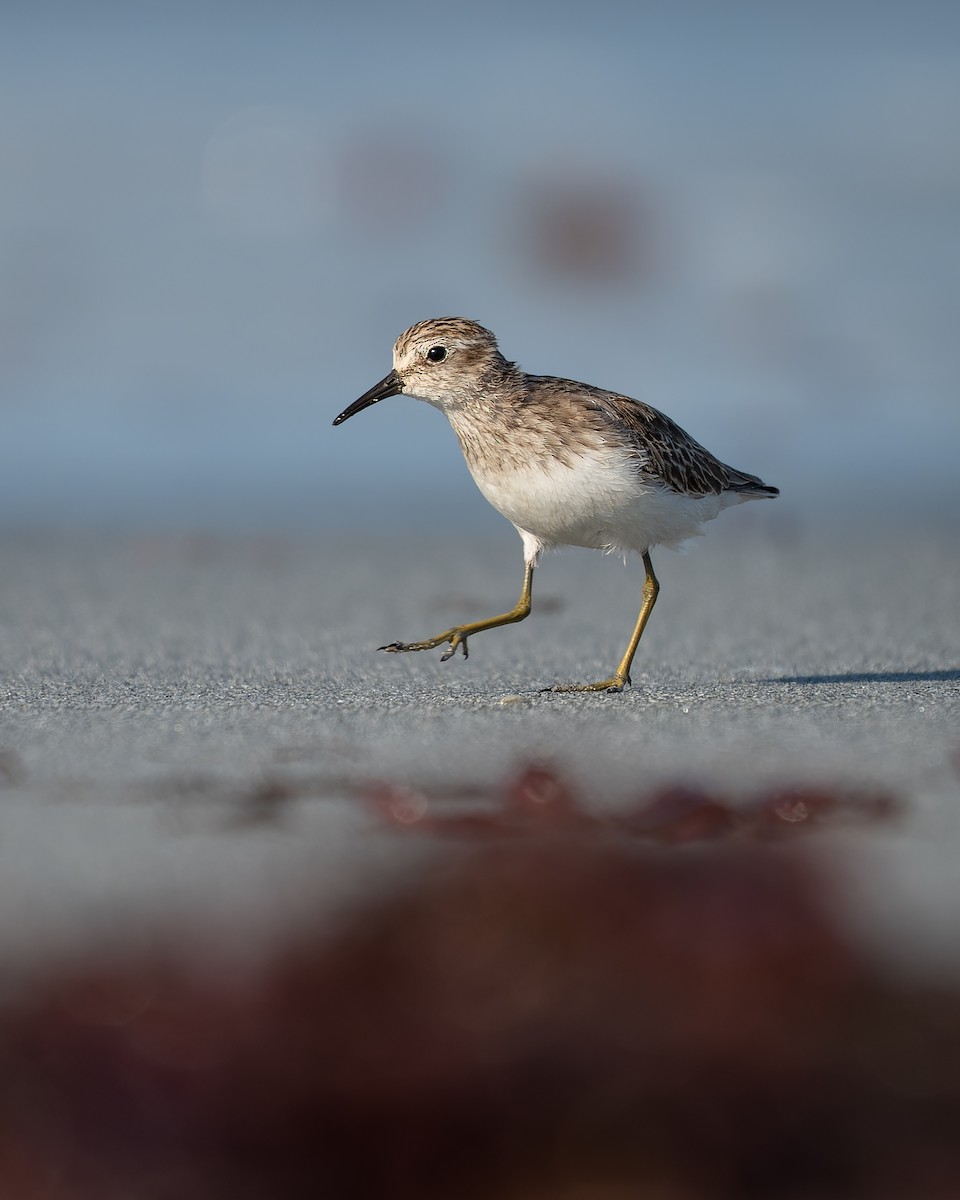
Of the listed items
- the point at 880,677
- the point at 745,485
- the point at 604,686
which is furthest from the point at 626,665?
the point at 745,485

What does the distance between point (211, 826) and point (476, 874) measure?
663mm

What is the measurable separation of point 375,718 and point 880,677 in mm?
1831

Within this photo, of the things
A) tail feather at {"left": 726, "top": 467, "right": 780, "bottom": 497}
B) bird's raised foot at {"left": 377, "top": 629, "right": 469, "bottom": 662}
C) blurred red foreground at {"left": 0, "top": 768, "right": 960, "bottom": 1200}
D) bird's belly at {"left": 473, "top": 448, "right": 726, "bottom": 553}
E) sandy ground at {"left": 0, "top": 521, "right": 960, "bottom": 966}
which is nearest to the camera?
blurred red foreground at {"left": 0, "top": 768, "right": 960, "bottom": 1200}

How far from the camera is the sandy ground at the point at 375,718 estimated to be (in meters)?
2.55

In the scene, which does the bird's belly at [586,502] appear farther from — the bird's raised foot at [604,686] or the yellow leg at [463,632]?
the bird's raised foot at [604,686]

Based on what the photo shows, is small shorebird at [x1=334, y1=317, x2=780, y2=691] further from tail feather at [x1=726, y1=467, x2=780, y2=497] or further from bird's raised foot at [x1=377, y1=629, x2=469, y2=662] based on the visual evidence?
tail feather at [x1=726, y1=467, x2=780, y2=497]

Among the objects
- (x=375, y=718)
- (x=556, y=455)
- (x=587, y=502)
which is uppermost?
(x=556, y=455)

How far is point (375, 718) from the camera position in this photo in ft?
12.7

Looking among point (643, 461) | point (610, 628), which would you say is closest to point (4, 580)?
point (610, 628)

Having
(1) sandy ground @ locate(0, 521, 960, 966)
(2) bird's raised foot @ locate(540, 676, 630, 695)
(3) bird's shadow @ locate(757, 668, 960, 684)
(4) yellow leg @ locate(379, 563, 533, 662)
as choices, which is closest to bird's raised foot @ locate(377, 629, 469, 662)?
(4) yellow leg @ locate(379, 563, 533, 662)

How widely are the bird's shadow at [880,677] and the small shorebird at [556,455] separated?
523 mm

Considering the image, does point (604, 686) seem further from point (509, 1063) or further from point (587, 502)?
point (509, 1063)

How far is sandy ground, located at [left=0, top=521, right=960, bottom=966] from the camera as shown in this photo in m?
2.55

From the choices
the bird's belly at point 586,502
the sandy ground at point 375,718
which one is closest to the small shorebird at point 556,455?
the bird's belly at point 586,502
